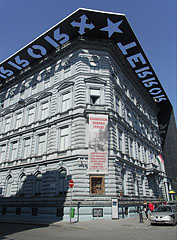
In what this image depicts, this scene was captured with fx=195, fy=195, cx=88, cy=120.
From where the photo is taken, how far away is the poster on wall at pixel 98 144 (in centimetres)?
2162

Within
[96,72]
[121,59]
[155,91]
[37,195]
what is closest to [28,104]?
[96,72]

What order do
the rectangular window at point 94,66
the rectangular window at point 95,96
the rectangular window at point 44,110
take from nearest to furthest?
the rectangular window at point 95,96 → the rectangular window at point 94,66 → the rectangular window at point 44,110

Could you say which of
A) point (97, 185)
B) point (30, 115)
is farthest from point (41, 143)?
point (97, 185)

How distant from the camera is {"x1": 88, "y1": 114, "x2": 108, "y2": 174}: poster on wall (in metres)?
21.6

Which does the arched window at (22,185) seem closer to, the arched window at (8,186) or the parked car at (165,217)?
the arched window at (8,186)

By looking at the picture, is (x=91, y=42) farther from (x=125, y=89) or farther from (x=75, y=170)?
(x=75, y=170)

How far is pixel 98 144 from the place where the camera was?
22.5m

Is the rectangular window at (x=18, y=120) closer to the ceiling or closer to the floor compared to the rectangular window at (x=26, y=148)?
closer to the ceiling

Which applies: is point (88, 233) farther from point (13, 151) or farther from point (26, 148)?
point (13, 151)

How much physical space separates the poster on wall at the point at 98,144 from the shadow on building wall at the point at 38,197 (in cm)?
331

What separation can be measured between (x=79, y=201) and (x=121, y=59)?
74.2ft

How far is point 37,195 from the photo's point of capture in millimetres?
24391

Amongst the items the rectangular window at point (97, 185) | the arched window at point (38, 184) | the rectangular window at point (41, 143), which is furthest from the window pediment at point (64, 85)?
the rectangular window at point (97, 185)

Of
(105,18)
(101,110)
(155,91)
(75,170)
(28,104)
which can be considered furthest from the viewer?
(155,91)
